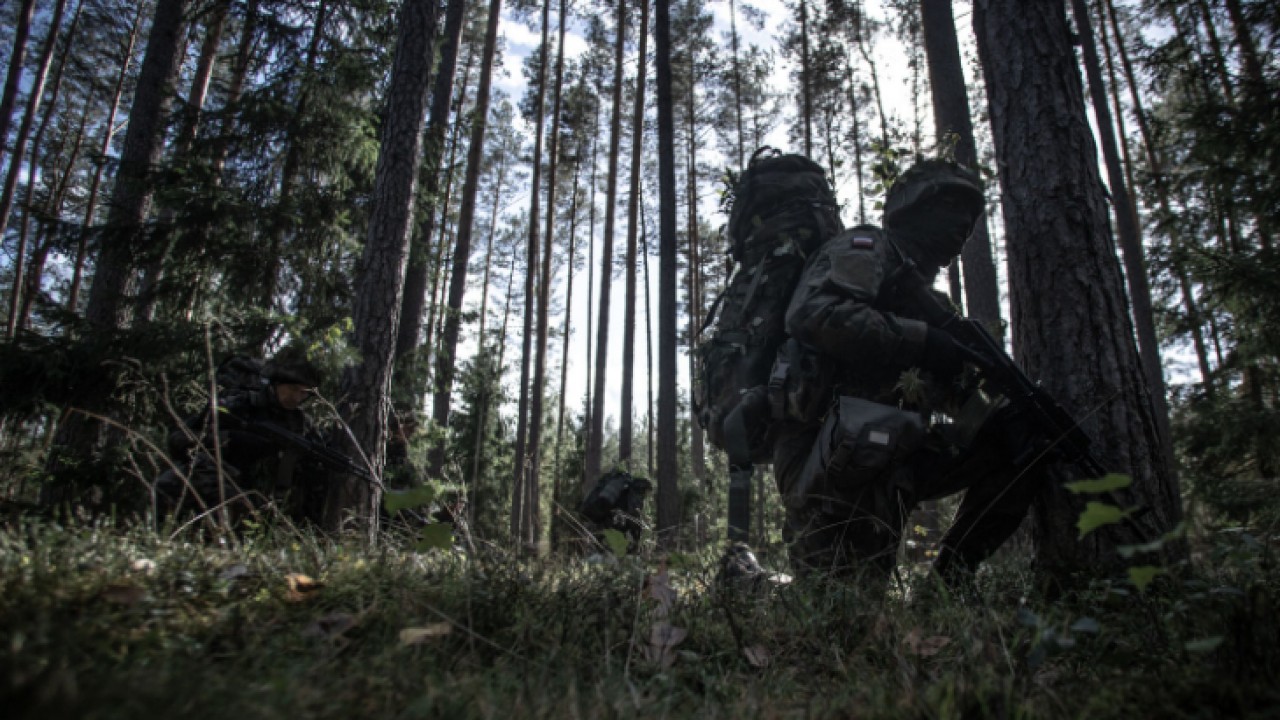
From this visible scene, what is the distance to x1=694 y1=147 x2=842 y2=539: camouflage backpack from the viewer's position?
4.15 m

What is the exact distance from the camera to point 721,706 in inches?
64.9

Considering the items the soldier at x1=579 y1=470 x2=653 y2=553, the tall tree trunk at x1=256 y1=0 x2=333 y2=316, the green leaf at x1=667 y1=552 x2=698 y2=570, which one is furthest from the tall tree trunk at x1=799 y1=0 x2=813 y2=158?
the green leaf at x1=667 y1=552 x2=698 y2=570

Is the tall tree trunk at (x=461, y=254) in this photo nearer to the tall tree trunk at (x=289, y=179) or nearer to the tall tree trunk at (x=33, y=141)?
the tall tree trunk at (x=289, y=179)

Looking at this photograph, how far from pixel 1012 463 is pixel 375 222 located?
15.7 feet

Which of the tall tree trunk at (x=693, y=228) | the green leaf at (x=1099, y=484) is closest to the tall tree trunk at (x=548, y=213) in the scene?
the tall tree trunk at (x=693, y=228)

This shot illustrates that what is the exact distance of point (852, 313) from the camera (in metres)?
3.48

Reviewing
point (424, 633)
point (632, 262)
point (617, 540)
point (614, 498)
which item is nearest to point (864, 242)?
point (617, 540)

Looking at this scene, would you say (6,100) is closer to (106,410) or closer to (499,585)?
(106,410)

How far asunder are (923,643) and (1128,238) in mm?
12013

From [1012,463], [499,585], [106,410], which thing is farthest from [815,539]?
[106,410]

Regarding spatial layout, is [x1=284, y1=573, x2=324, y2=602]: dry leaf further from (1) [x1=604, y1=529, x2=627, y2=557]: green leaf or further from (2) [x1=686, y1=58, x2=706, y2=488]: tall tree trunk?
(2) [x1=686, y1=58, x2=706, y2=488]: tall tree trunk

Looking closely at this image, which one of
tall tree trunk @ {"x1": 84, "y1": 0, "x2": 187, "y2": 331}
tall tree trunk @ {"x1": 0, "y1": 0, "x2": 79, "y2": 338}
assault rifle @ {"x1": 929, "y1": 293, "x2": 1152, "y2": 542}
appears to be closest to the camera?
assault rifle @ {"x1": 929, "y1": 293, "x2": 1152, "y2": 542}

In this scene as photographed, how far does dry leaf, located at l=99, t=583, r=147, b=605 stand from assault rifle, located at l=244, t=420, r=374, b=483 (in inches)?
131

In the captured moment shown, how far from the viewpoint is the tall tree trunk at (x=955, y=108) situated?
8102 mm
